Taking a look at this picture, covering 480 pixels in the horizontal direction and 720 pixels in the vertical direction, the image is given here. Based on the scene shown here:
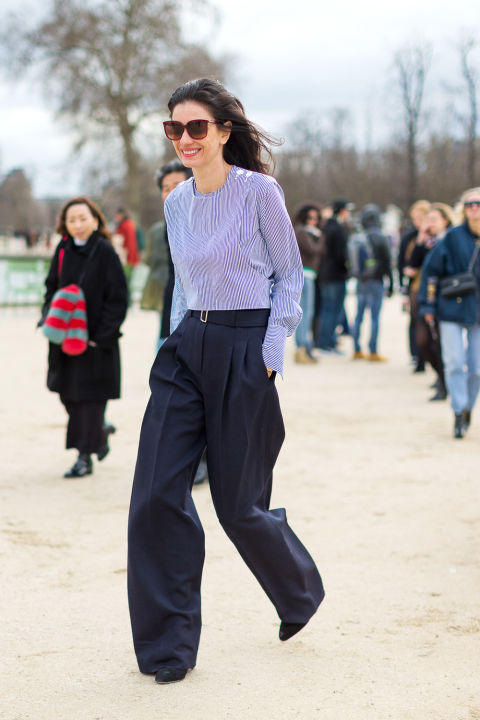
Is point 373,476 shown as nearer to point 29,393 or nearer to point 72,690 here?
point 72,690

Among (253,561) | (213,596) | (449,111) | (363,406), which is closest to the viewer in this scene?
(253,561)

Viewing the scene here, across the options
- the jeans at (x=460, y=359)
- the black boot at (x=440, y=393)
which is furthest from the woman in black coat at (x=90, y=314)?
the black boot at (x=440, y=393)

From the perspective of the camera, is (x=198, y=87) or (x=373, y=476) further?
(x=373, y=476)

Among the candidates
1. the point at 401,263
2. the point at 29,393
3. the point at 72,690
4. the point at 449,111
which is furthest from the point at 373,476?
the point at 449,111

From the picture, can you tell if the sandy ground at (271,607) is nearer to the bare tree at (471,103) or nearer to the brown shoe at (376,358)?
the brown shoe at (376,358)

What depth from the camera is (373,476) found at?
661 cm

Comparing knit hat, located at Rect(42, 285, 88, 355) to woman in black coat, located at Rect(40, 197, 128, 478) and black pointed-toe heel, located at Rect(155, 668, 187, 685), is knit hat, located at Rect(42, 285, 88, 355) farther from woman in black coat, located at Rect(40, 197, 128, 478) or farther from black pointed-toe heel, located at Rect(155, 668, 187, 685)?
black pointed-toe heel, located at Rect(155, 668, 187, 685)

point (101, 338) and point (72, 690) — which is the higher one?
point (101, 338)

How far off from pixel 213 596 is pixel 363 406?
5.39m

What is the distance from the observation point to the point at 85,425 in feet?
20.9

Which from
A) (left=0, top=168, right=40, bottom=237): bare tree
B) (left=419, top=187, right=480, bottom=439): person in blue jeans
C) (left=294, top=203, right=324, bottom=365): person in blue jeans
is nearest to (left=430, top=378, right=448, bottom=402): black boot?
(left=419, top=187, right=480, bottom=439): person in blue jeans

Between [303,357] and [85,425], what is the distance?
6.57 meters

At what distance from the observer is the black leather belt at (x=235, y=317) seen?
338 centimetres

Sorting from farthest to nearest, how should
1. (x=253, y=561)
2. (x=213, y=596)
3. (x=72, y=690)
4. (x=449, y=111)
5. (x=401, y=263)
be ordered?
(x=449, y=111) < (x=401, y=263) < (x=213, y=596) < (x=253, y=561) < (x=72, y=690)
